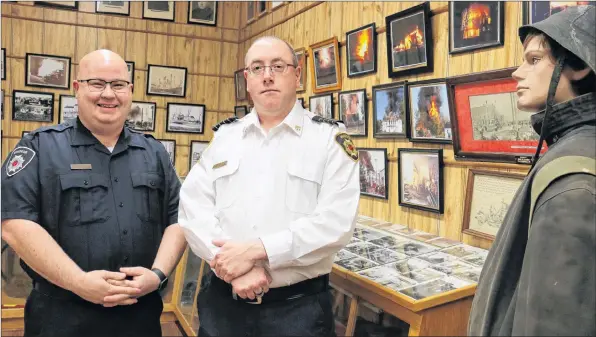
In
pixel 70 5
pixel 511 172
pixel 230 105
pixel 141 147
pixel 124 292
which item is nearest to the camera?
pixel 124 292

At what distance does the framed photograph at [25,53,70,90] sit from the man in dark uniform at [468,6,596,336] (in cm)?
634

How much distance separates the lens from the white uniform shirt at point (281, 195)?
72.7 inches

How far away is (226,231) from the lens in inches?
79.7

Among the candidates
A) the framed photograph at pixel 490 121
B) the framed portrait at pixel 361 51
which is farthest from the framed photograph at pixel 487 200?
the framed portrait at pixel 361 51

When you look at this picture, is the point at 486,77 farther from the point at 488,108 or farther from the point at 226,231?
the point at 226,231

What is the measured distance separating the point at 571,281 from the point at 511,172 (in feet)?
5.61

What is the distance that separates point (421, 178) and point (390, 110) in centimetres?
60

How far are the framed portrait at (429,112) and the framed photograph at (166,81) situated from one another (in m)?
4.39

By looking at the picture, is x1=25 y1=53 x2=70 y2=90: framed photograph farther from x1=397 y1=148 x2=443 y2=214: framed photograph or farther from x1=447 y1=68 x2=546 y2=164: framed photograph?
x1=447 y1=68 x2=546 y2=164: framed photograph

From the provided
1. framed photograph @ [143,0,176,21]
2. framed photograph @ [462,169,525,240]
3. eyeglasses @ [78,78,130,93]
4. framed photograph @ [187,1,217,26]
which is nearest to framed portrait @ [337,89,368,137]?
framed photograph @ [462,169,525,240]

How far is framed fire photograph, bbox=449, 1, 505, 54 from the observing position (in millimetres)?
2551

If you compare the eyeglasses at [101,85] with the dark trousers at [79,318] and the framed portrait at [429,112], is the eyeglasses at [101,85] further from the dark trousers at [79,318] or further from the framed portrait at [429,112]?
the framed portrait at [429,112]

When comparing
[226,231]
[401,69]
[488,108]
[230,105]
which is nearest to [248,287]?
[226,231]

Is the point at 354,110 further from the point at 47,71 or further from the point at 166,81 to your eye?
the point at 47,71
